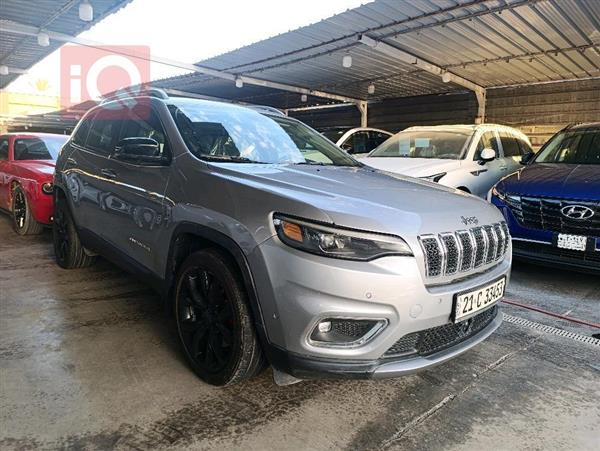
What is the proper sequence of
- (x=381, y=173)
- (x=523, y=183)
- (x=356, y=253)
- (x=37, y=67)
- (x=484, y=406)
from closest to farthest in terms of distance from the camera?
(x=356, y=253)
(x=484, y=406)
(x=381, y=173)
(x=523, y=183)
(x=37, y=67)

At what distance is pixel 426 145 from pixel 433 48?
5423mm

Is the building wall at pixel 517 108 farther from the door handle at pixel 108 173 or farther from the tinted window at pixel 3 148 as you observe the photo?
the door handle at pixel 108 173

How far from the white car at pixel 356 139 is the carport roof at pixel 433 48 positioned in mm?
2077

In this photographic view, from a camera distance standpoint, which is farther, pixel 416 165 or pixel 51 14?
pixel 51 14

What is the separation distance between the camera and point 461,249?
220 cm

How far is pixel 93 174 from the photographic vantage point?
11.9 ft

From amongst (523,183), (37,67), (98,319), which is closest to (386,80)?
(523,183)

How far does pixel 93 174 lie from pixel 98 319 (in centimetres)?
113

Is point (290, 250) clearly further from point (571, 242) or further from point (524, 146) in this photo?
point (524, 146)

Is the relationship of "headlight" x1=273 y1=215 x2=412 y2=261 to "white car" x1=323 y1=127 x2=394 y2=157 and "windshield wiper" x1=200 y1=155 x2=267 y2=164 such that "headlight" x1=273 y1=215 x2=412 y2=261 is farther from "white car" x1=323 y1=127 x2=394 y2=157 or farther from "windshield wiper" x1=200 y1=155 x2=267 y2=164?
"white car" x1=323 y1=127 x2=394 y2=157

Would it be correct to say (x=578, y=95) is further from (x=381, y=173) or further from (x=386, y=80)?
(x=381, y=173)

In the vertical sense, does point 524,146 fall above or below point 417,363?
above

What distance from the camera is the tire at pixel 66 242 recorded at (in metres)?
4.26

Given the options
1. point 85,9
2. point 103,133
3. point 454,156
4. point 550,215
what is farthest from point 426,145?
point 85,9
